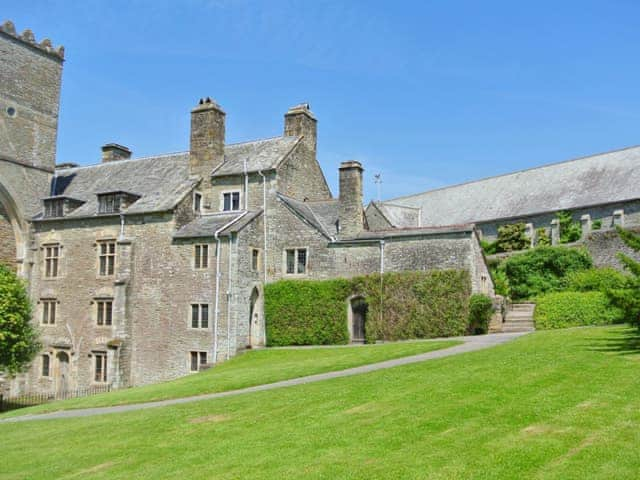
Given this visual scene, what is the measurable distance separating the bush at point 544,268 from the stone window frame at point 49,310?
27155 millimetres

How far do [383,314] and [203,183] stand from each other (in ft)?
43.1

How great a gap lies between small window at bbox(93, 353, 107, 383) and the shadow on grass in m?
24.8

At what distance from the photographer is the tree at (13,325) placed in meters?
31.5

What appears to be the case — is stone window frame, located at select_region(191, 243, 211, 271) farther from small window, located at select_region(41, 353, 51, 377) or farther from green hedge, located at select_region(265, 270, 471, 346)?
small window, located at select_region(41, 353, 51, 377)

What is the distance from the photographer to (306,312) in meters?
33.1

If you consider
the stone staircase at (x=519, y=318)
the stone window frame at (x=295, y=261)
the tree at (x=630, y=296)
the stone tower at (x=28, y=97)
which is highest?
the stone tower at (x=28, y=97)

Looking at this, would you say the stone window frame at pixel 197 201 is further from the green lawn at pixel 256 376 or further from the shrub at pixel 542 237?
the shrub at pixel 542 237

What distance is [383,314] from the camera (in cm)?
3144

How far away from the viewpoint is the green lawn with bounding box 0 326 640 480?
32.4 ft

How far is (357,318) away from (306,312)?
2.64 metres

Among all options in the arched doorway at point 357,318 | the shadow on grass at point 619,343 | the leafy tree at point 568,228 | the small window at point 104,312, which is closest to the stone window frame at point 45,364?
the small window at point 104,312

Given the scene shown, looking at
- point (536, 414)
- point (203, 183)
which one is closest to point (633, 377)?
point (536, 414)

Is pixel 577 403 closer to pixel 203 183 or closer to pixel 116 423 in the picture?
pixel 116 423

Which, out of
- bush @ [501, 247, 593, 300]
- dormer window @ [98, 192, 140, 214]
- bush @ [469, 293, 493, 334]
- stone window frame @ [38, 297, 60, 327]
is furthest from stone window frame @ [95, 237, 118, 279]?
bush @ [501, 247, 593, 300]
